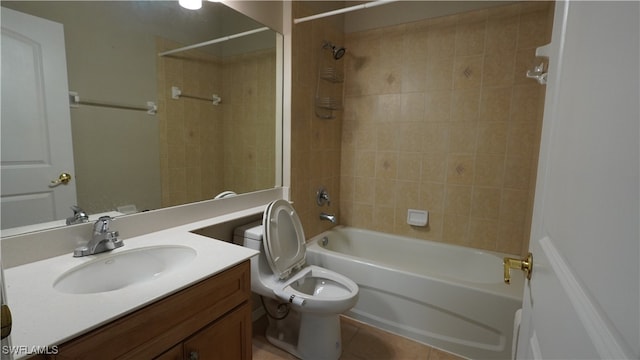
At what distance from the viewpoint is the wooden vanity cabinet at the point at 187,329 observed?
755 millimetres

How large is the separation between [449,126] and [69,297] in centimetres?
243

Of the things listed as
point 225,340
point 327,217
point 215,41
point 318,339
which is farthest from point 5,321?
point 327,217

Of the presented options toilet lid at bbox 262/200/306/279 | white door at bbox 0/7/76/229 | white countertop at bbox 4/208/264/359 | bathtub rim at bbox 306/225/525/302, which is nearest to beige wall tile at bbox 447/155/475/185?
bathtub rim at bbox 306/225/525/302

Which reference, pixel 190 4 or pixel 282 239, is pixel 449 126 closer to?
pixel 282 239

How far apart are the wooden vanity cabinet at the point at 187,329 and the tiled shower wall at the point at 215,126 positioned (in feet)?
2.21

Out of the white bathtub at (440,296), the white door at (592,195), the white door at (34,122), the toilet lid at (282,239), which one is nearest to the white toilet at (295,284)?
the toilet lid at (282,239)

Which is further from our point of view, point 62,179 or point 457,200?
point 457,200

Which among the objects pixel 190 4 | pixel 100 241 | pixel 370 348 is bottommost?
pixel 370 348

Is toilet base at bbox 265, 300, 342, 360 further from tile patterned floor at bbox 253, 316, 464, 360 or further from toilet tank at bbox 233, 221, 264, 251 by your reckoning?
toilet tank at bbox 233, 221, 264, 251

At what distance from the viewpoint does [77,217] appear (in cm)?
118

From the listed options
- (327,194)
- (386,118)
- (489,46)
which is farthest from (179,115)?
(489,46)

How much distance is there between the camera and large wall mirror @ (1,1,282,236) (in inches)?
46.3

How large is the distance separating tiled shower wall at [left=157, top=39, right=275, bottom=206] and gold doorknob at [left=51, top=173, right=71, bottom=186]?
401 mm

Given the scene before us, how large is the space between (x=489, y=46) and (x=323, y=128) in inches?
54.0
